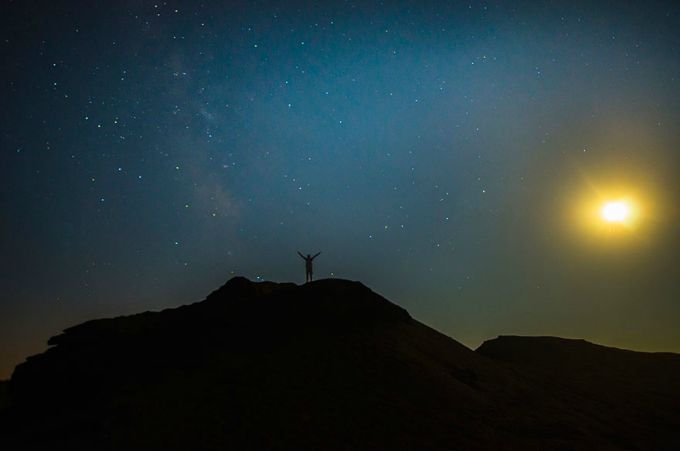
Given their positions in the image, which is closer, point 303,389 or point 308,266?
point 303,389

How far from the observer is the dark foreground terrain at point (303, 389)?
15156 millimetres

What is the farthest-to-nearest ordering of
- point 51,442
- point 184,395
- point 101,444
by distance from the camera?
point 184,395
point 51,442
point 101,444

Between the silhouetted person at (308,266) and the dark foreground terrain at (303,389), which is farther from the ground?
the silhouetted person at (308,266)

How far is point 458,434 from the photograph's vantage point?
51.7 ft

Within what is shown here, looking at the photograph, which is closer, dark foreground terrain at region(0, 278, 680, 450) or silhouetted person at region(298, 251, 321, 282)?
dark foreground terrain at region(0, 278, 680, 450)

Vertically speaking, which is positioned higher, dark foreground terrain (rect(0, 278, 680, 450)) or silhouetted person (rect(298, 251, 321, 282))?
A: silhouetted person (rect(298, 251, 321, 282))

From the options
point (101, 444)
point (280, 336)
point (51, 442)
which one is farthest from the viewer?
point (280, 336)

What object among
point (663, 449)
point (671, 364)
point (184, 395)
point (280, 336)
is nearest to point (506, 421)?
point (663, 449)

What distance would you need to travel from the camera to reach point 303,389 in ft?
58.4

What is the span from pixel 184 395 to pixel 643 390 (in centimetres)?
2789

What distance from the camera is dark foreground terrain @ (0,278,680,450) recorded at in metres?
15.2

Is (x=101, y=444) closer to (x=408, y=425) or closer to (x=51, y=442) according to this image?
(x=51, y=442)

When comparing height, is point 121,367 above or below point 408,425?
above

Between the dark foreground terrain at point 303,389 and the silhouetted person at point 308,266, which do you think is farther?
the silhouetted person at point 308,266
